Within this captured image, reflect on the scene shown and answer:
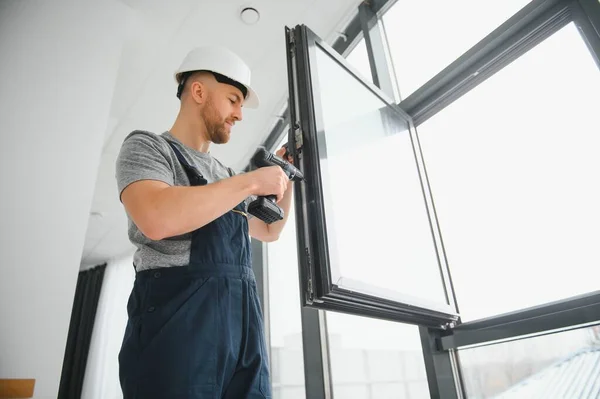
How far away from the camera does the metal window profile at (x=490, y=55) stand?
136cm

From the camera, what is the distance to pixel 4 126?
4.76 ft

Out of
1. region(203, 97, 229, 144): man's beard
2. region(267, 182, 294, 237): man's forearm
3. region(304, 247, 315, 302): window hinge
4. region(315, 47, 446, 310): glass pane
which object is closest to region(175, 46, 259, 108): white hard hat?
region(203, 97, 229, 144): man's beard

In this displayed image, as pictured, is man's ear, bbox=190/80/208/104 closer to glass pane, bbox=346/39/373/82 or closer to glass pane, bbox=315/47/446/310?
glass pane, bbox=315/47/446/310

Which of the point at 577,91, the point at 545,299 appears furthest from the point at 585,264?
the point at 577,91

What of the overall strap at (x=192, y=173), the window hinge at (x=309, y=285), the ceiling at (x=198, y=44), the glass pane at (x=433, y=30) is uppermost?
the ceiling at (x=198, y=44)

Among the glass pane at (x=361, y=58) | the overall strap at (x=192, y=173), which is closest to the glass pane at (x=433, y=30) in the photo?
the glass pane at (x=361, y=58)

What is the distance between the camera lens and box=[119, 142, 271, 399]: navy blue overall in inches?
30.3

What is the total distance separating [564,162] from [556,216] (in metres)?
0.18

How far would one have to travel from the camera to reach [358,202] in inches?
51.6

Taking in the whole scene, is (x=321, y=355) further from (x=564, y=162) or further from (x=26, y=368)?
(x=564, y=162)

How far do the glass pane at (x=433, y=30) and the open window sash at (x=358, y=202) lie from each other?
296 mm

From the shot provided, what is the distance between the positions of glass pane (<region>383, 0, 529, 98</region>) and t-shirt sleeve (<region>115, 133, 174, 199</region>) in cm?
135

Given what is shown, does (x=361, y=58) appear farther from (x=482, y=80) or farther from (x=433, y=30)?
(x=482, y=80)

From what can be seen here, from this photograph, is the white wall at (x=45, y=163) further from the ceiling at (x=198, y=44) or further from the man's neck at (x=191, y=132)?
the man's neck at (x=191, y=132)
